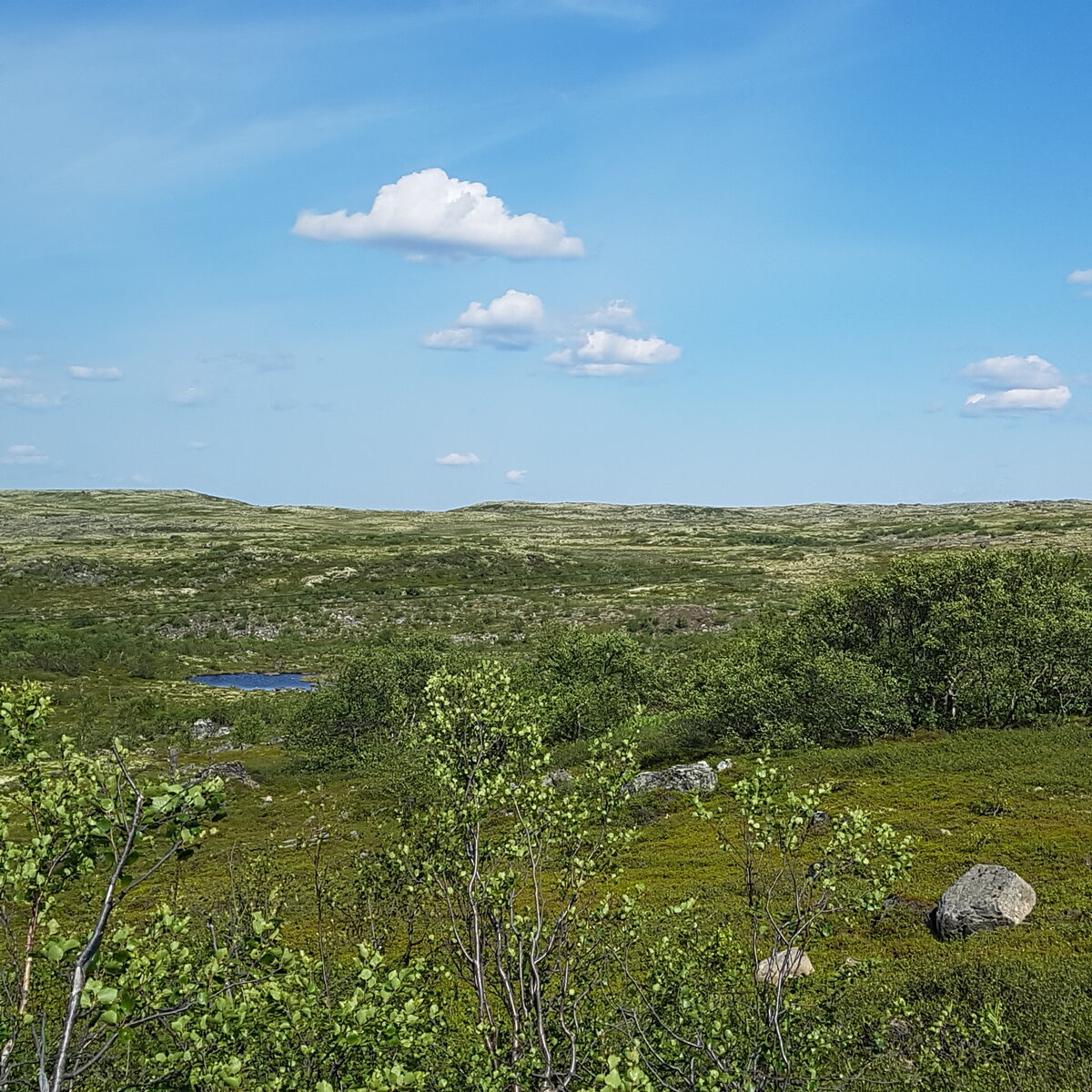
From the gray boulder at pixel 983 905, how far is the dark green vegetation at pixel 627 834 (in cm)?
71

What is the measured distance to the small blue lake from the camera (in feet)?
280

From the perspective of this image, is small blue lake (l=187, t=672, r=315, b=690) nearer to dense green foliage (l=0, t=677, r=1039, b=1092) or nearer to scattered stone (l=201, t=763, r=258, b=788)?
scattered stone (l=201, t=763, r=258, b=788)

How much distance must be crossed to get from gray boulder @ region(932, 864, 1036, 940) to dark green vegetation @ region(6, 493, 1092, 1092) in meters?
0.71

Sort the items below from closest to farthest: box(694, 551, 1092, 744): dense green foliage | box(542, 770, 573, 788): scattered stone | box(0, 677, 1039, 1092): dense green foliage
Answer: box(0, 677, 1039, 1092): dense green foliage
box(542, 770, 573, 788): scattered stone
box(694, 551, 1092, 744): dense green foliage

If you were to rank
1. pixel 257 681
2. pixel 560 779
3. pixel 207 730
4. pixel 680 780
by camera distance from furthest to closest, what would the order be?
pixel 257 681, pixel 207 730, pixel 680 780, pixel 560 779

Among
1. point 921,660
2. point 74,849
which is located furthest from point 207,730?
point 74,849

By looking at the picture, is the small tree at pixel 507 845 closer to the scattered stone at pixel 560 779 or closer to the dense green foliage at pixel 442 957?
the dense green foliage at pixel 442 957

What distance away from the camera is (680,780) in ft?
128

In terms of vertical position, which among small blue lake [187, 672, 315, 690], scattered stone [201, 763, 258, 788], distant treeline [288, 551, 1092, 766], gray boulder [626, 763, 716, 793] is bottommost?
A: small blue lake [187, 672, 315, 690]

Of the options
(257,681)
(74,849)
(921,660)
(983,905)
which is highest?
(74,849)

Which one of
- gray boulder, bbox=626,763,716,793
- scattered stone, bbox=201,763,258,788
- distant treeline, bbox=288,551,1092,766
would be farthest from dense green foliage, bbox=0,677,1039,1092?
scattered stone, bbox=201,763,258,788

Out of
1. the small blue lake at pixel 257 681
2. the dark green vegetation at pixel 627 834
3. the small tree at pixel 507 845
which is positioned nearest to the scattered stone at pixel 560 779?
the dark green vegetation at pixel 627 834

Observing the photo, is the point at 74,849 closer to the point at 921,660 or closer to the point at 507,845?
the point at 507,845

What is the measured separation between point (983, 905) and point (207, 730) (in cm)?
5886
